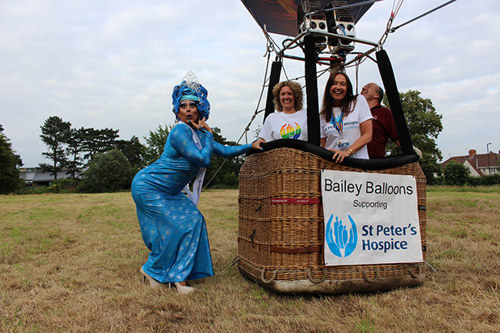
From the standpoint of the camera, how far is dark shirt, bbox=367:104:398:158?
12.5 feet

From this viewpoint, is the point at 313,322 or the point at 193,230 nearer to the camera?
the point at 313,322

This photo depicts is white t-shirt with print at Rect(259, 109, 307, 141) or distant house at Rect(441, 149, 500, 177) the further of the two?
distant house at Rect(441, 149, 500, 177)

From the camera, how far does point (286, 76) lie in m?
4.57

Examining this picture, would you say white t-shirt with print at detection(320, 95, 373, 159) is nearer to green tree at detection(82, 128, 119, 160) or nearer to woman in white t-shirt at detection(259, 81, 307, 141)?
woman in white t-shirt at detection(259, 81, 307, 141)

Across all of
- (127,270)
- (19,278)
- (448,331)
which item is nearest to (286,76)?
(127,270)

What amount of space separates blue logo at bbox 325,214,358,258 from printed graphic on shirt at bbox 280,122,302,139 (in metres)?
0.88

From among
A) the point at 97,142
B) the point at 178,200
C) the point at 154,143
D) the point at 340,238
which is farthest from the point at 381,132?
the point at 97,142

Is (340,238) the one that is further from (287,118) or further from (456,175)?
(456,175)

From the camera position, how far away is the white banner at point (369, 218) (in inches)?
116

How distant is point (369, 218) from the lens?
3109mm

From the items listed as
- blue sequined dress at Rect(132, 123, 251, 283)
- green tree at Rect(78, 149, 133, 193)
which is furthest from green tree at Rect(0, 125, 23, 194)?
blue sequined dress at Rect(132, 123, 251, 283)

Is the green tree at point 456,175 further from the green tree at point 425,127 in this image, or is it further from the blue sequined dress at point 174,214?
the blue sequined dress at point 174,214

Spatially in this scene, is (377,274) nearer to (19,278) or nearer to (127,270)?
(127,270)

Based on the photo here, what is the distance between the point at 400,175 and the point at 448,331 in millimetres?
1431
